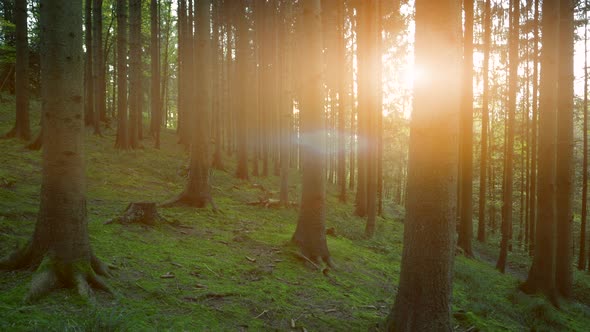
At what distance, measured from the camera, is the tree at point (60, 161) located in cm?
410

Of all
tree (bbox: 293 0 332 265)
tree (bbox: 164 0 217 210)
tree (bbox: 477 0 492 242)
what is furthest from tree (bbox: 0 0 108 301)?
tree (bbox: 477 0 492 242)

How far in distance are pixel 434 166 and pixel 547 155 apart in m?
7.27

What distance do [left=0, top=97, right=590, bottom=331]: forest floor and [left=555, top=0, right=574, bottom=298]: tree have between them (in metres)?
0.94

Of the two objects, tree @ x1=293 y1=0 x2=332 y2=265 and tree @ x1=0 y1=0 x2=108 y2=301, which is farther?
tree @ x1=293 y1=0 x2=332 y2=265

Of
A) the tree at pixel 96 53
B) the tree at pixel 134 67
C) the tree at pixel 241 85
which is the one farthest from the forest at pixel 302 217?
the tree at pixel 96 53

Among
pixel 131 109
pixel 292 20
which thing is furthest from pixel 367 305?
pixel 292 20

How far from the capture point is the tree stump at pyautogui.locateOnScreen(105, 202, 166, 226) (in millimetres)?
7445

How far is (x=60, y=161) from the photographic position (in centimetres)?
412

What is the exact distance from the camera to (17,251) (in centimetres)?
428

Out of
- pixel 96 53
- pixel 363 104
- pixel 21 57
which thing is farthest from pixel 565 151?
pixel 96 53

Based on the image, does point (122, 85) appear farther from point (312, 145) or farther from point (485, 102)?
point (485, 102)

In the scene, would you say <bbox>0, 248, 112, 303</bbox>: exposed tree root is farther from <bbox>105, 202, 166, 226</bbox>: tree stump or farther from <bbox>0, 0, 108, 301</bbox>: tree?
<bbox>105, 202, 166, 226</bbox>: tree stump

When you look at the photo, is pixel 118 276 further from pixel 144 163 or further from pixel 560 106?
pixel 144 163

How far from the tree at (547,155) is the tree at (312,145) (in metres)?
6.01
